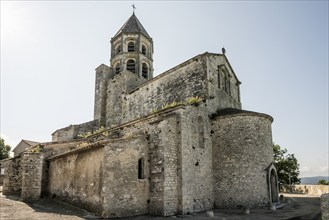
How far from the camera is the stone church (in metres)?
11.5

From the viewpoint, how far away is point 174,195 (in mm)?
11914

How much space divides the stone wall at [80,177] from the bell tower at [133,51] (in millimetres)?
12997

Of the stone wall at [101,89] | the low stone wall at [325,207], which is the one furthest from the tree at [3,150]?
the low stone wall at [325,207]

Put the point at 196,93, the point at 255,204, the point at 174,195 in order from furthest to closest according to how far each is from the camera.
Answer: the point at 196,93
the point at 255,204
the point at 174,195

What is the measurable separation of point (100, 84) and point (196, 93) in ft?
44.6

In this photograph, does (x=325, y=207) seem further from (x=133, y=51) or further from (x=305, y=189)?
(x=305, y=189)

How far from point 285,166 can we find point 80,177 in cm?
2903

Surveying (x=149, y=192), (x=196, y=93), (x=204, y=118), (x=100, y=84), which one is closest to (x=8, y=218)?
(x=149, y=192)

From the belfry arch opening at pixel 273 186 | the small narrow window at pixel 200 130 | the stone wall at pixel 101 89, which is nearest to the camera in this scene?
the small narrow window at pixel 200 130

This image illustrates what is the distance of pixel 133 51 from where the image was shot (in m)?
26.2

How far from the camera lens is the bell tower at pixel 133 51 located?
25812 mm

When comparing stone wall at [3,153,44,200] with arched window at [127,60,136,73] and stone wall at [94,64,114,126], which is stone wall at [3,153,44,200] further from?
arched window at [127,60,136,73]

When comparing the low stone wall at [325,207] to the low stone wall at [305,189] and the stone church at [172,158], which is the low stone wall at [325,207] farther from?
the low stone wall at [305,189]

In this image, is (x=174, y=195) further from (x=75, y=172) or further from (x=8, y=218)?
(x=8, y=218)
